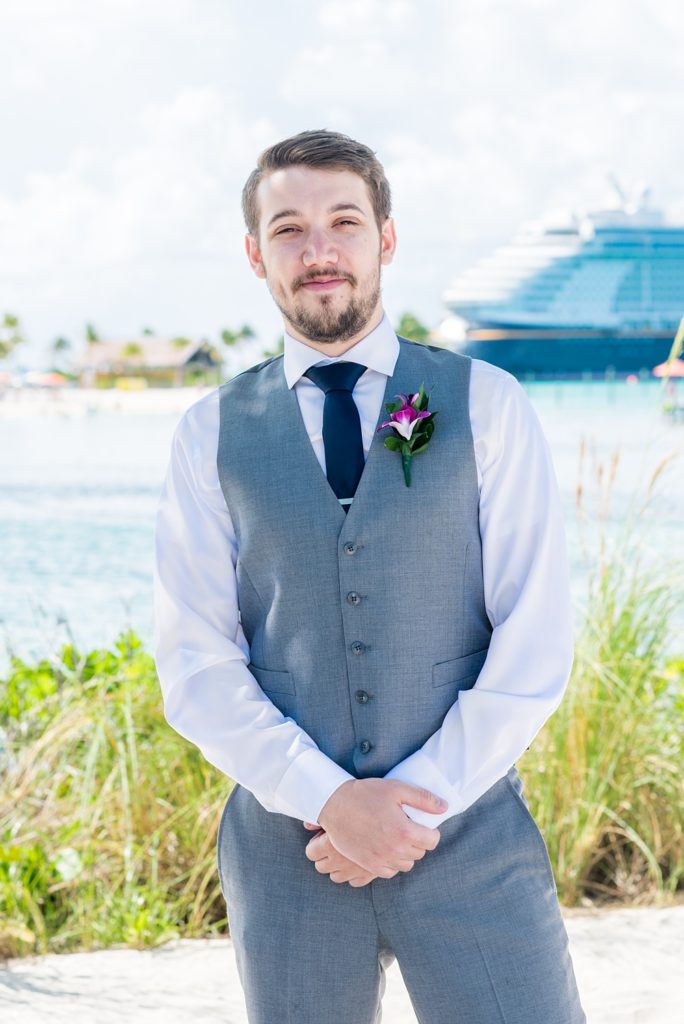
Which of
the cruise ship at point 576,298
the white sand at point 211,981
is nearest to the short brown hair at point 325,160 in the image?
the white sand at point 211,981

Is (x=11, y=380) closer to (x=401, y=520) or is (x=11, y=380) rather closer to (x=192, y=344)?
(x=192, y=344)

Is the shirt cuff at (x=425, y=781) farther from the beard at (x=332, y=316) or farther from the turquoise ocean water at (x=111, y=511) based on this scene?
the turquoise ocean water at (x=111, y=511)

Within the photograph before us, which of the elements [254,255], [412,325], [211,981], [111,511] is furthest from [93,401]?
[254,255]

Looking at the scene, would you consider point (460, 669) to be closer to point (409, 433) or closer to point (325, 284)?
point (409, 433)

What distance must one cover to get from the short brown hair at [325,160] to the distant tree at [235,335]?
60140mm

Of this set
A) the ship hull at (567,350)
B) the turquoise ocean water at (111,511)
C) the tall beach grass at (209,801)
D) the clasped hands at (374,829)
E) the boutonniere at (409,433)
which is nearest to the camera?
the clasped hands at (374,829)

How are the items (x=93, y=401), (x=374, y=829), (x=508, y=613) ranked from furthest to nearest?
(x=93, y=401), (x=508, y=613), (x=374, y=829)

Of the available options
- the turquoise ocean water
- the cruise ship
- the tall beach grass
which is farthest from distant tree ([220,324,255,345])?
the tall beach grass

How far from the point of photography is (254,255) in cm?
160

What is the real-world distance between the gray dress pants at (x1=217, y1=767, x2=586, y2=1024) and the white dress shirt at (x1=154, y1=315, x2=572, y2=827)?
77mm

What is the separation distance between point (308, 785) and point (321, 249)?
64 centimetres

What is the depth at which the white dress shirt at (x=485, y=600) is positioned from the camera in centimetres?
138

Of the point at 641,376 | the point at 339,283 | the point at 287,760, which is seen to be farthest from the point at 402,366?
the point at 641,376

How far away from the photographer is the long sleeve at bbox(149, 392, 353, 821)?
54.5 inches
